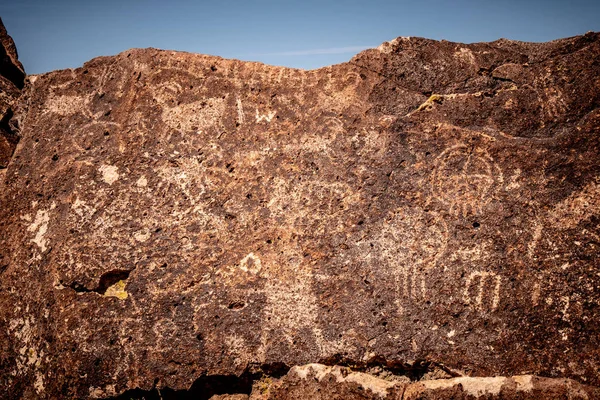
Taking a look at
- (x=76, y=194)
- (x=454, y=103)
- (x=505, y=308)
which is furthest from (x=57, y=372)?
(x=454, y=103)

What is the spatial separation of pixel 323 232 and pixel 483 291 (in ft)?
2.94

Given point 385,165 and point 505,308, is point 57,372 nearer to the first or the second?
point 385,165

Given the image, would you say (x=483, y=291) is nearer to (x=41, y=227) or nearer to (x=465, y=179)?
(x=465, y=179)

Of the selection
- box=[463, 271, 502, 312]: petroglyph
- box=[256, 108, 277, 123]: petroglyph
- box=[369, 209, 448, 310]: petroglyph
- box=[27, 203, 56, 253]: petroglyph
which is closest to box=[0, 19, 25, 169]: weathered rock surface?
box=[27, 203, 56, 253]: petroglyph

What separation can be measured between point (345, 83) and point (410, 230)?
37.0 inches

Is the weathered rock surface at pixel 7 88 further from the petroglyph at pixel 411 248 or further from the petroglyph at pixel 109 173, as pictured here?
the petroglyph at pixel 411 248

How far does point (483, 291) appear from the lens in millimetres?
2182

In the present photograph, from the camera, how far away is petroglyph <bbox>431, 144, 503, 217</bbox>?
2254 millimetres

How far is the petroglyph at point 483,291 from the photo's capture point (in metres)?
2.17

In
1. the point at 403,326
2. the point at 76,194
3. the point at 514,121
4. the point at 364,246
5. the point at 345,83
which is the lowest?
the point at 403,326

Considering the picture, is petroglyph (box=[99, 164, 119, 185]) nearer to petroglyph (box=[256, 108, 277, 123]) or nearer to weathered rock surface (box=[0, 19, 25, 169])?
weathered rock surface (box=[0, 19, 25, 169])

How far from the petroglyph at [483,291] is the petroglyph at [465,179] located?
338mm

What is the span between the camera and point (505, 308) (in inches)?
85.0

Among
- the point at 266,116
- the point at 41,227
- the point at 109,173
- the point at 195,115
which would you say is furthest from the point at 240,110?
the point at 41,227
